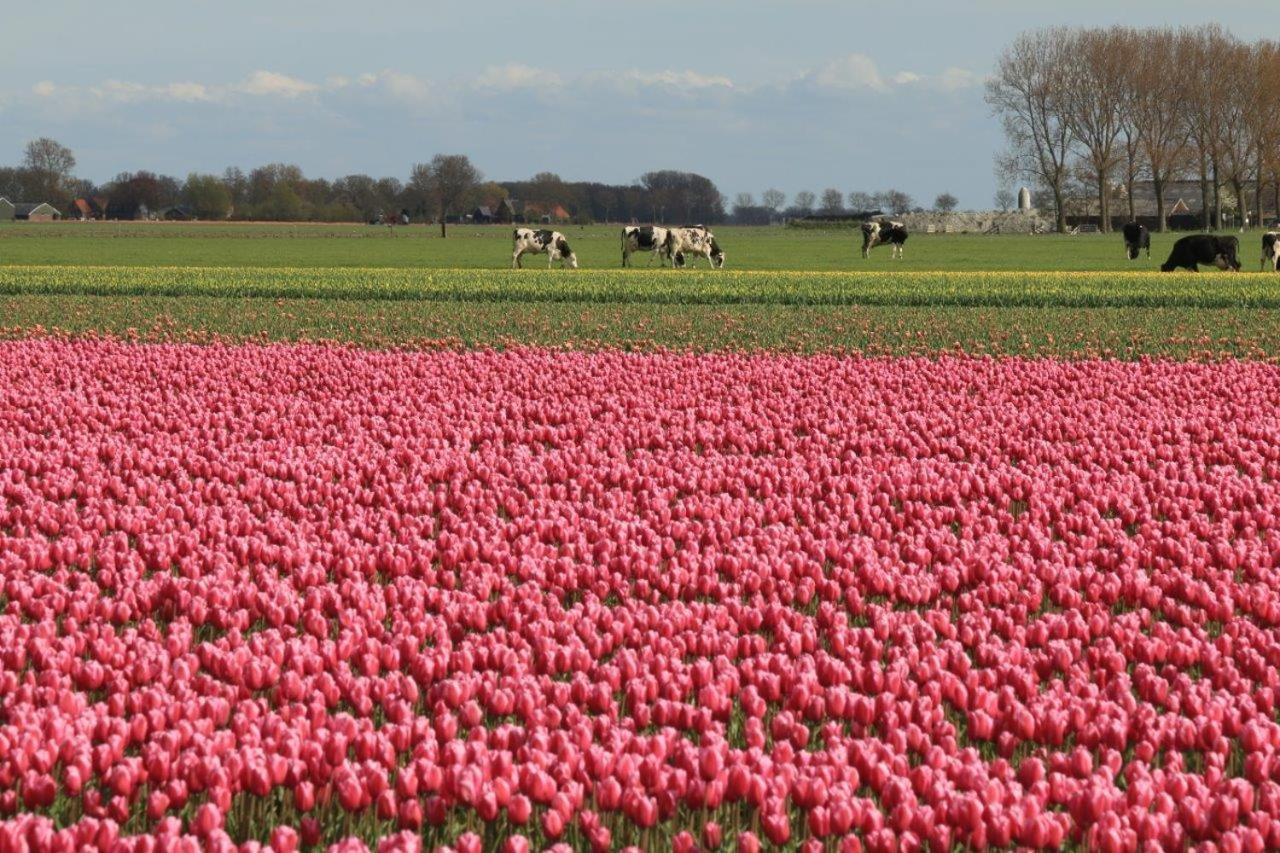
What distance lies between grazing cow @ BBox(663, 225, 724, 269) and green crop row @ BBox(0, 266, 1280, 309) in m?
10.6

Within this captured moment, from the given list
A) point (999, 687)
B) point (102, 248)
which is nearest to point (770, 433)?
point (999, 687)

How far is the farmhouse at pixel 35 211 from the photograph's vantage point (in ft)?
602

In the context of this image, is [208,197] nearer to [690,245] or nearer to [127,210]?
[127,210]

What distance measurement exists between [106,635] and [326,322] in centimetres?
1997

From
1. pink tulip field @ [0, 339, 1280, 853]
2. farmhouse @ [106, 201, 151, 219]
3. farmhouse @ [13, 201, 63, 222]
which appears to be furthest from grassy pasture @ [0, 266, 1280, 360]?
farmhouse @ [106, 201, 151, 219]

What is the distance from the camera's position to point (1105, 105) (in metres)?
107

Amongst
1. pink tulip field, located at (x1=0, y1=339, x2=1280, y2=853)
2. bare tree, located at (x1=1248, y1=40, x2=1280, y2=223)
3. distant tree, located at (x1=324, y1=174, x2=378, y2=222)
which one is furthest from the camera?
distant tree, located at (x1=324, y1=174, x2=378, y2=222)

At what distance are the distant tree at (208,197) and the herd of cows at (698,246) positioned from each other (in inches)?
5101

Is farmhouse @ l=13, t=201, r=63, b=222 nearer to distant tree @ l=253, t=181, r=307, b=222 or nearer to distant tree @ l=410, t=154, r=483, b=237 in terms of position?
distant tree @ l=253, t=181, r=307, b=222

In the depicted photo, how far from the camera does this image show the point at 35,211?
18412 cm

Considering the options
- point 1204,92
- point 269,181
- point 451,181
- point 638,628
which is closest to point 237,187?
point 269,181

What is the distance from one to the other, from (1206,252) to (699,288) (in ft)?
64.0

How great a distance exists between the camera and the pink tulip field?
481 centimetres

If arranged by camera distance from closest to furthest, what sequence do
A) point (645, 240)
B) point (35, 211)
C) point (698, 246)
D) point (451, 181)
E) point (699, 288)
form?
point (699, 288)
point (698, 246)
point (645, 240)
point (451, 181)
point (35, 211)
